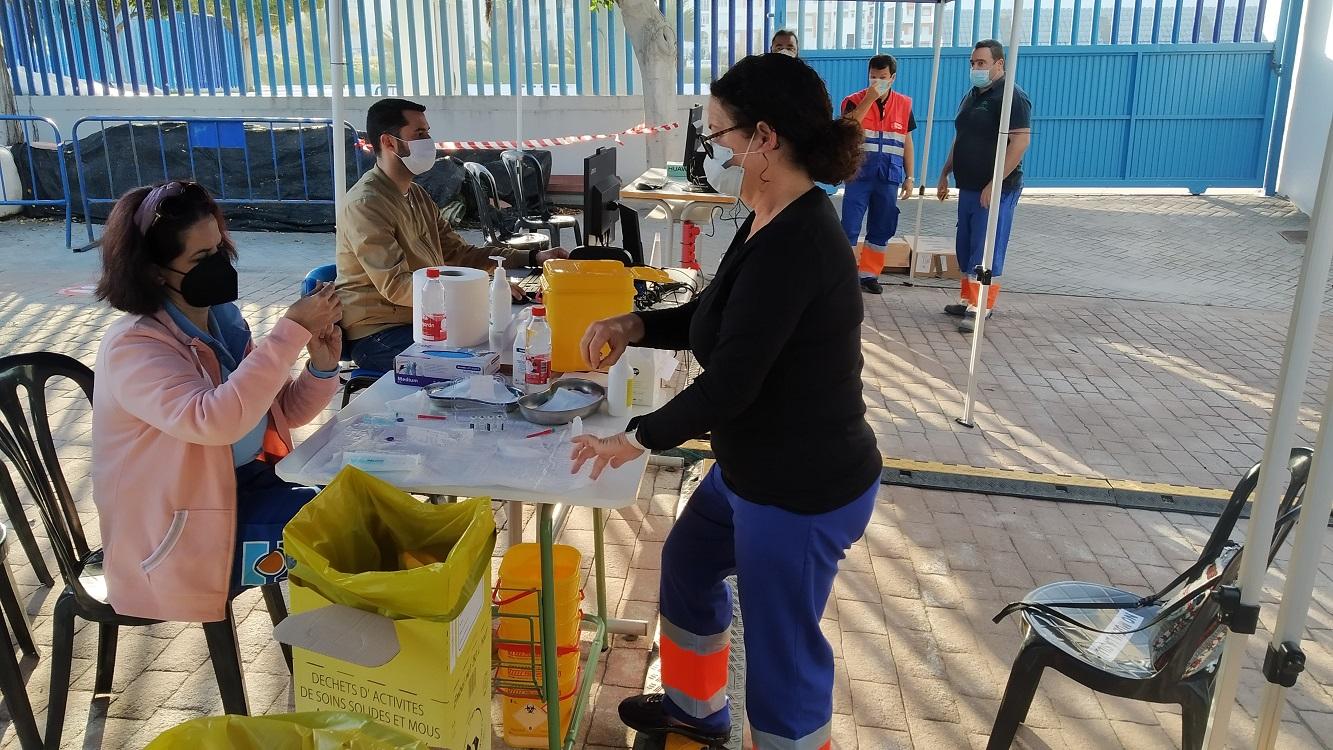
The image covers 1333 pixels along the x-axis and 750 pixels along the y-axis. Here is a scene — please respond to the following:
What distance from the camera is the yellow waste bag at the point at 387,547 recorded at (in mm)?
1729

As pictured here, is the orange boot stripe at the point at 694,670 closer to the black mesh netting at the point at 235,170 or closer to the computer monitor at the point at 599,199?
the computer monitor at the point at 599,199

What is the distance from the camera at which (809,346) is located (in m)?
1.95

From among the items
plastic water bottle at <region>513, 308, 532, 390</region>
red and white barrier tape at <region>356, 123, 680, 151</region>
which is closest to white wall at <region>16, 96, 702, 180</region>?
red and white barrier tape at <region>356, 123, 680, 151</region>

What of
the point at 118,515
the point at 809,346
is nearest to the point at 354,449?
the point at 118,515

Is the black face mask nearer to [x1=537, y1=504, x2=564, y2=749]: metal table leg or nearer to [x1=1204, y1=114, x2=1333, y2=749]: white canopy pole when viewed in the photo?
[x1=537, y1=504, x2=564, y2=749]: metal table leg

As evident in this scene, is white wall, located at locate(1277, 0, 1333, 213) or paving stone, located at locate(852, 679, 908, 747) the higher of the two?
white wall, located at locate(1277, 0, 1333, 213)

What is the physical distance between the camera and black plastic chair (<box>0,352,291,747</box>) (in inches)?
89.8

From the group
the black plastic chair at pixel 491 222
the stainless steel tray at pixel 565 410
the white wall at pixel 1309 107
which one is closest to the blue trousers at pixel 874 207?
the black plastic chair at pixel 491 222

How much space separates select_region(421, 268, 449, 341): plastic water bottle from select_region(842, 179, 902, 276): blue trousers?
5.10 metres

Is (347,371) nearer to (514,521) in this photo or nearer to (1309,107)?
(514,521)

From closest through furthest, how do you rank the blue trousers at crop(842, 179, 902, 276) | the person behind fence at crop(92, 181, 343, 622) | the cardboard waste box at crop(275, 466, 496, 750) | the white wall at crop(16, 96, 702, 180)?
the cardboard waste box at crop(275, 466, 496, 750) < the person behind fence at crop(92, 181, 343, 622) < the blue trousers at crop(842, 179, 902, 276) < the white wall at crop(16, 96, 702, 180)

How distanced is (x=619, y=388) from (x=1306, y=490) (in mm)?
1486

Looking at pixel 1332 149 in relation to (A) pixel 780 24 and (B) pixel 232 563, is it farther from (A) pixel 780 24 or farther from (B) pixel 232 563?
(A) pixel 780 24

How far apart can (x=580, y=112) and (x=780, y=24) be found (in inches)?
112
